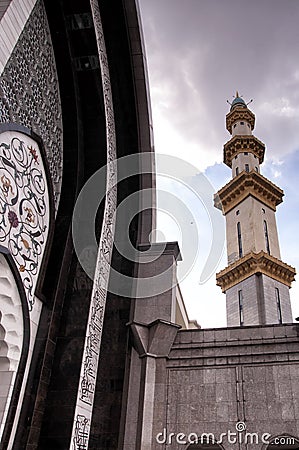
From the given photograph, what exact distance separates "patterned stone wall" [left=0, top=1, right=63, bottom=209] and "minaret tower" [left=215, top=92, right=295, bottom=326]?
9.59 meters

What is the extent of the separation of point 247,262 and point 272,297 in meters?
1.46

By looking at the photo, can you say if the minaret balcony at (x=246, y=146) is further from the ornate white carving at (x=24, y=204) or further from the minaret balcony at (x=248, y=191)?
the ornate white carving at (x=24, y=204)

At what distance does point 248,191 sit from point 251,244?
234 centimetres

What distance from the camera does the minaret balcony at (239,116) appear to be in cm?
1953

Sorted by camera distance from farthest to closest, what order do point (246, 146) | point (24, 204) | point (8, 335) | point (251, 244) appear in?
point (246, 146) → point (251, 244) → point (24, 204) → point (8, 335)

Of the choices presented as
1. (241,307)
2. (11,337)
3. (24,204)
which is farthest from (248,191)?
(11,337)

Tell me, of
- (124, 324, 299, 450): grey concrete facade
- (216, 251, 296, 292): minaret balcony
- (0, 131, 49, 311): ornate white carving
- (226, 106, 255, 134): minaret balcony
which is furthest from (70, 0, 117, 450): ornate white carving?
(226, 106, 255, 134): minaret balcony

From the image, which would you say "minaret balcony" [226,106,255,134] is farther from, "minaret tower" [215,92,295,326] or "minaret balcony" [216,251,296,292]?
"minaret balcony" [216,251,296,292]

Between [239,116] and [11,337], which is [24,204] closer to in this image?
[11,337]

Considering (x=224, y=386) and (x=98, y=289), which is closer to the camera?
(x=224, y=386)

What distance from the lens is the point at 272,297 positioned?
14.1 meters

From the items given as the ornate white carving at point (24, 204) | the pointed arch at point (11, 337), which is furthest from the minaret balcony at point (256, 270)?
the pointed arch at point (11, 337)

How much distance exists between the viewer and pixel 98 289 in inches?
233

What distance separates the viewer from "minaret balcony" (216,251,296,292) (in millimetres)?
14469
